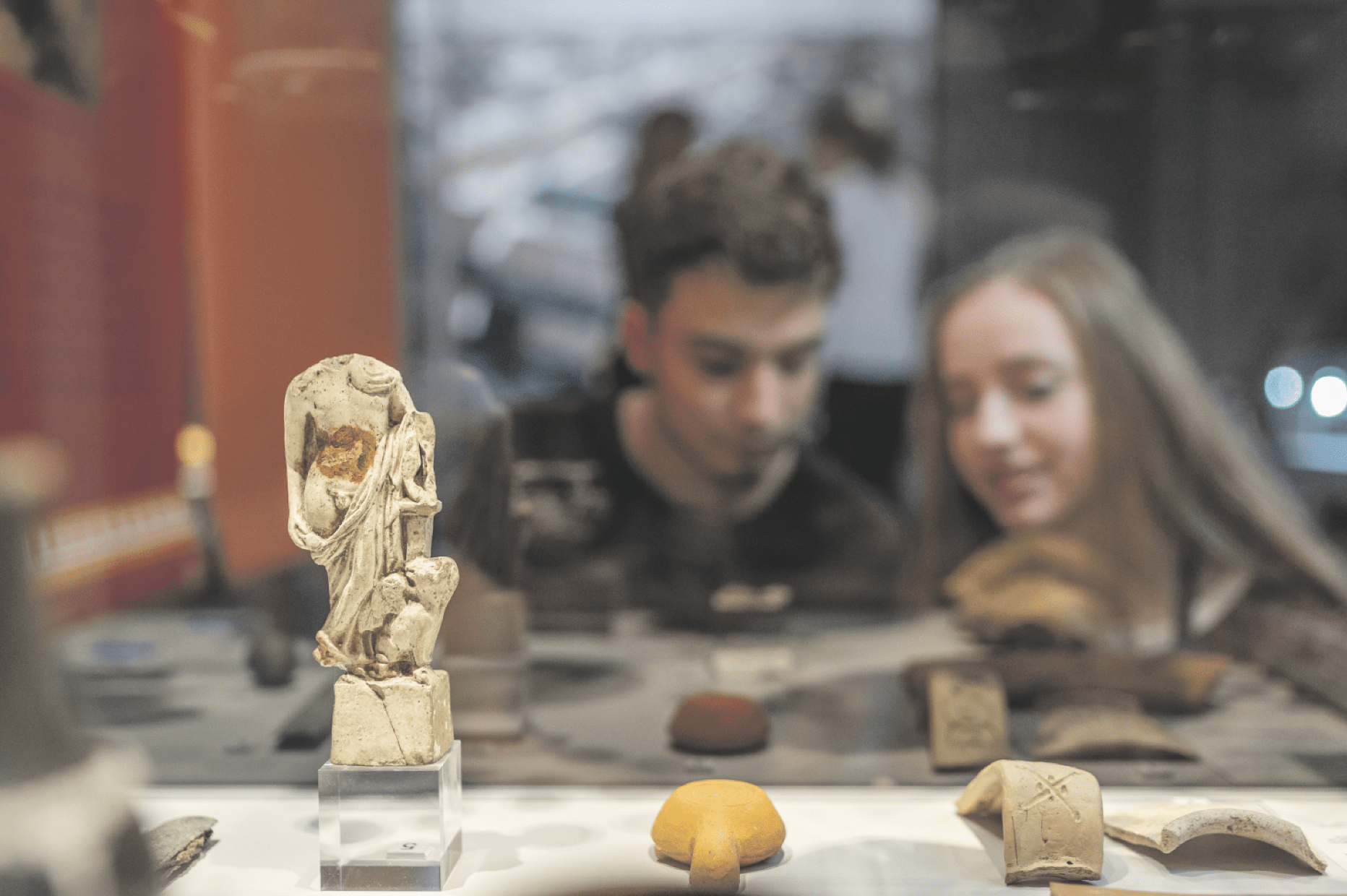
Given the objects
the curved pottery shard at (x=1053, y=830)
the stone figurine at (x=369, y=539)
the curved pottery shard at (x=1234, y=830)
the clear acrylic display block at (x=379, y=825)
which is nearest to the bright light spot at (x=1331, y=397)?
the curved pottery shard at (x=1234, y=830)

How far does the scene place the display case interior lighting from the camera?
15.0 feet

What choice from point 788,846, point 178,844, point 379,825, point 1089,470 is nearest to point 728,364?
point 1089,470

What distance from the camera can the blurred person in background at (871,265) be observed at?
478 centimetres

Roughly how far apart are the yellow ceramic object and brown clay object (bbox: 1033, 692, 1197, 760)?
125 cm

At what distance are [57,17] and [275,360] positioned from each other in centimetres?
135

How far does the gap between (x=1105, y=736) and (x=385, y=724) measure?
2.35 meters

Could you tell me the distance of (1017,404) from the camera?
15.5 ft

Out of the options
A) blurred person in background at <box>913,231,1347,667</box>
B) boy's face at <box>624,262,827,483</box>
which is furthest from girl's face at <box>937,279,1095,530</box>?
boy's face at <box>624,262,827,483</box>

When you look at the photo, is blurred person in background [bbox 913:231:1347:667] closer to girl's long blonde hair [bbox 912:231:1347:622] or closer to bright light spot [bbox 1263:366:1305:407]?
girl's long blonde hair [bbox 912:231:1347:622]

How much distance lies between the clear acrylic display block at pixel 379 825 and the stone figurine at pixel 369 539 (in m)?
0.06

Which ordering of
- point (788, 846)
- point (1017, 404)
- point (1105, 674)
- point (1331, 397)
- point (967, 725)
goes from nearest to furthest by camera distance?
point (788, 846)
point (967, 725)
point (1105, 674)
point (1331, 397)
point (1017, 404)

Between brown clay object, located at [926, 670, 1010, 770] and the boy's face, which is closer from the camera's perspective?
brown clay object, located at [926, 670, 1010, 770]

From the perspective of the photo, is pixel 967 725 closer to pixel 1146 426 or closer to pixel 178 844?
pixel 1146 426

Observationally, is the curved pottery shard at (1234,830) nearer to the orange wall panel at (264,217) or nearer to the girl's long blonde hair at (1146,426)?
the girl's long blonde hair at (1146,426)
